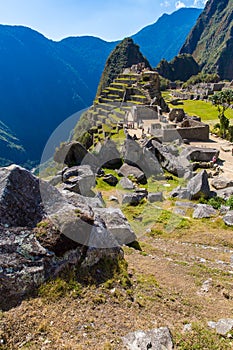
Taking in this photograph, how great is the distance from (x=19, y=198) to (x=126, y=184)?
→ 1091 cm

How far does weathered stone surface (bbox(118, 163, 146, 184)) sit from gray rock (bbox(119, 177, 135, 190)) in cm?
128

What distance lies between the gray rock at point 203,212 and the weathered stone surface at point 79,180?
5.29 meters

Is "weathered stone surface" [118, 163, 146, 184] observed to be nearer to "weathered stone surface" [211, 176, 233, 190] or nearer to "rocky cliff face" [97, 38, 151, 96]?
"weathered stone surface" [211, 176, 233, 190]

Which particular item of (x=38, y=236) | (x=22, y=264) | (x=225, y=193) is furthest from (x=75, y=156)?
(x=22, y=264)

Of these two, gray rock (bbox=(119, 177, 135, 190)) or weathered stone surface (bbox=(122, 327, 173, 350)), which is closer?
weathered stone surface (bbox=(122, 327, 173, 350))

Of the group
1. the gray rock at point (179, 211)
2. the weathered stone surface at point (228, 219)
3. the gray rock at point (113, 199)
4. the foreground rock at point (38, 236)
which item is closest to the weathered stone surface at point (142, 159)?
the gray rock at point (113, 199)

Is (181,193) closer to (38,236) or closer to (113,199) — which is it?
(113,199)

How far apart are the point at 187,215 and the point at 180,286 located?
21.1 ft

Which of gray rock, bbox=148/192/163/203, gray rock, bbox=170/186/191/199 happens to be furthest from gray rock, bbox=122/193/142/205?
gray rock, bbox=170/186/191/199

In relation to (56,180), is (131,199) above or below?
below

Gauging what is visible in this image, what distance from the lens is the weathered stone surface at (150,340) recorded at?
15.9 ft

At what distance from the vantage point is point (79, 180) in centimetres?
1480

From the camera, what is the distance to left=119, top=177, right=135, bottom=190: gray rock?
16656 millimetres

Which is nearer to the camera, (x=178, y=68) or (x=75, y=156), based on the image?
(x=75, y=156)
